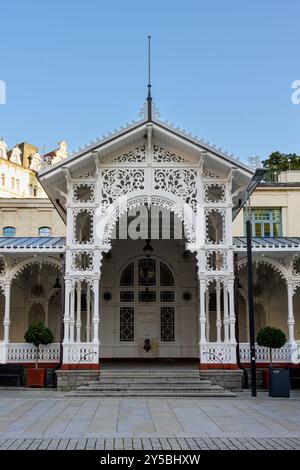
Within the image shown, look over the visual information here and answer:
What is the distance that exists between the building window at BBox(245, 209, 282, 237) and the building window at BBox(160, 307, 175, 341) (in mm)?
8347

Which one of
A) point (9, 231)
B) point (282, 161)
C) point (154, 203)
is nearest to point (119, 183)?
point (154, 203)

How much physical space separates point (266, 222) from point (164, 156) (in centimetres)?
1178

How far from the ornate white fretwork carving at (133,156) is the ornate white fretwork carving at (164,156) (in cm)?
37

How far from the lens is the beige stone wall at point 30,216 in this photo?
28016 millimetres

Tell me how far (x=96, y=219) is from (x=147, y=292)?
15.5ft

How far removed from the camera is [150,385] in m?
14.5

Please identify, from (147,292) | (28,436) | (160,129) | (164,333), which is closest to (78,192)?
(160,129)

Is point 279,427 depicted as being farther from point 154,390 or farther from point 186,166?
point 186,166

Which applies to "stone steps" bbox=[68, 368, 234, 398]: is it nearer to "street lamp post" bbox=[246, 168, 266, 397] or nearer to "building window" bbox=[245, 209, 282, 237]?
"street lamp post" bbox=[246, 168, 266, 397]

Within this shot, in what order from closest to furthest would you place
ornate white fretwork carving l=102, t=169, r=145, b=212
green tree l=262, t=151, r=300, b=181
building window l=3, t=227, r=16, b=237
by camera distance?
ornate white fretwork carving l=102, t=169, r=145, b=212 < building window l=3, t=227, r=16, b=237 < green tree l=262, t=151, r=300, b=181

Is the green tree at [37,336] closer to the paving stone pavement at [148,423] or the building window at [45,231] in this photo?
the paving stone pavement at [148,423]

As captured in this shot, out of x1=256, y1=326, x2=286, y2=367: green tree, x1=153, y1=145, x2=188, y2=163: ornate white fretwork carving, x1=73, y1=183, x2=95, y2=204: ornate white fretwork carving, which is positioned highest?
x1=153, y1=145, x2=188, y2=163: ornate white fretwork carving

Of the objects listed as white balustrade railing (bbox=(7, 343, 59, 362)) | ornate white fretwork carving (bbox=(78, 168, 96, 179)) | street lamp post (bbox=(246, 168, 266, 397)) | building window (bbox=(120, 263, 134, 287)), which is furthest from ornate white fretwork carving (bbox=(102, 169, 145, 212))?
white balustrade railing (bbox=(7, 343, 59, 362))

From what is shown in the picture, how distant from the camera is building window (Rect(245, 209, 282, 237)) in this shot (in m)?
26.3
